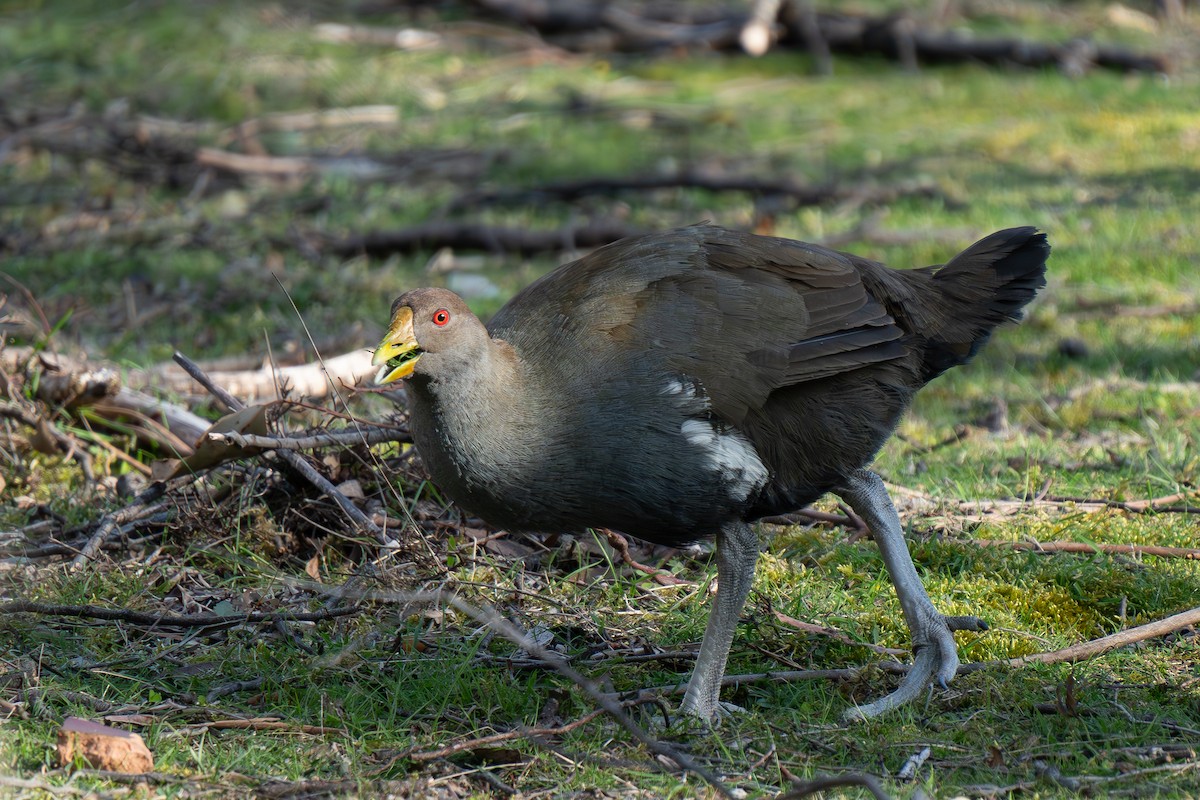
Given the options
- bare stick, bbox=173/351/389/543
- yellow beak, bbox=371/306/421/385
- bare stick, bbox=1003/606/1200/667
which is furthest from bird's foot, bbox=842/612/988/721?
bare stick, bbox=173/351/389/543

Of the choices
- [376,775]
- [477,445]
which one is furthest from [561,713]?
[477,445]

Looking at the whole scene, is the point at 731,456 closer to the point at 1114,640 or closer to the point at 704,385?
the point at 704,385

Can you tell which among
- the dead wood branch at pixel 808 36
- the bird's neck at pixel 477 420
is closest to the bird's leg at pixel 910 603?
the bird's neck at pixel 477 420

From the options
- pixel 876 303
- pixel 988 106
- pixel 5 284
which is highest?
pixel 876 303

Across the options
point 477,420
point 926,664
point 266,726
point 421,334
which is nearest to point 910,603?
point 926,664

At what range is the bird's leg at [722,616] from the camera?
3.86 meters

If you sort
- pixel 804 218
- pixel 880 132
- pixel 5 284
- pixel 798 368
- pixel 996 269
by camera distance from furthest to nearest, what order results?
1. pixel 880 132
2. pixel 804 218
3. pixel 5 284
4. pixel 996 269
5. pixel 798 368

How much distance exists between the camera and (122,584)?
14.9 feet

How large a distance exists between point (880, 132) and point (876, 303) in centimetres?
697

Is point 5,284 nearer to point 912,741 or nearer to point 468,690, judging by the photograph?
point 468,690

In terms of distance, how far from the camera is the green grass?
3.72 meters

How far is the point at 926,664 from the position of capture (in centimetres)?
403

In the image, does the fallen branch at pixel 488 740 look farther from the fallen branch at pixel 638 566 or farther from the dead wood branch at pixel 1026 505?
the dead wood branch at pixel 1026 505

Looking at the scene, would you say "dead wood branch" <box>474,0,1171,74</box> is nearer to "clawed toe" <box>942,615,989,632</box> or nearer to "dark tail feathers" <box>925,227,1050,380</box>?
"dark tail feathers" <box>925,227,1050,380</box>
